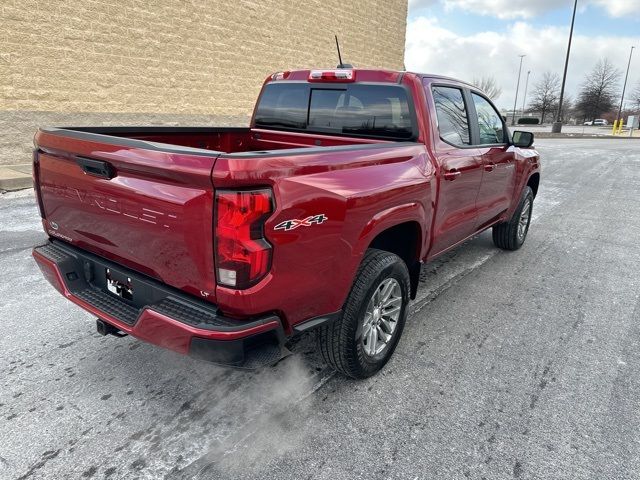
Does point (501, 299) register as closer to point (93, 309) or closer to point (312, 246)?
point (312, 246)

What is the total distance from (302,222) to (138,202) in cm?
79

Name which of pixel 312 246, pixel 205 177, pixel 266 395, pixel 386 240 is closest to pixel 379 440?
pixel 266 395

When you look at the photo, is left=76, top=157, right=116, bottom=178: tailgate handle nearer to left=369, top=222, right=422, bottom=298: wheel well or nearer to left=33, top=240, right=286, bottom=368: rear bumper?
left=33, top=240, right=286, bottom=368: rear bumper

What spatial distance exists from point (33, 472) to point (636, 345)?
400 centimetres

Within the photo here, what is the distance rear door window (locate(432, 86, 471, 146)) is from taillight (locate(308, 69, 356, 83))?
650mm

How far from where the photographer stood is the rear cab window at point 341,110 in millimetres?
3338

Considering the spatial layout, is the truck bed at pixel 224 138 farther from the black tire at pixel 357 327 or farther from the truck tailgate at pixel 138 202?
the black tire at pixel 357 327

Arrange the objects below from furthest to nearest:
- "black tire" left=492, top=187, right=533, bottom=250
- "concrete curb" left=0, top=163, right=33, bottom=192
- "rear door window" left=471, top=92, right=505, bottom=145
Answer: "concrete curb" left=0, top=163, right=33, bottom=192 → "black tire" left=492, top=187, right=533, bottom=250 → "rear door window" left=471, top=92, right=505, bottom=145

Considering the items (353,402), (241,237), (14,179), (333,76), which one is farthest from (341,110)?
(14,179)

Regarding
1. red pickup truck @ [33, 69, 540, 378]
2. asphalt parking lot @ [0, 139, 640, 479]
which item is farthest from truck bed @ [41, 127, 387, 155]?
asphalt parking lot @ [0, 139, 640, 479]

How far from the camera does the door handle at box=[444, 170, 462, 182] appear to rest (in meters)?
3.43

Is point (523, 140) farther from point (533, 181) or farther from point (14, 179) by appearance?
point (14, 179)

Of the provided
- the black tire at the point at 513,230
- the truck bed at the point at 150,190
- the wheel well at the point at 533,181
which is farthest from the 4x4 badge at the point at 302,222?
the wheel well at the point at 533,181

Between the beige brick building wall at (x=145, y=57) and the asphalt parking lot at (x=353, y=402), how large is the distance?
21.6 ft
